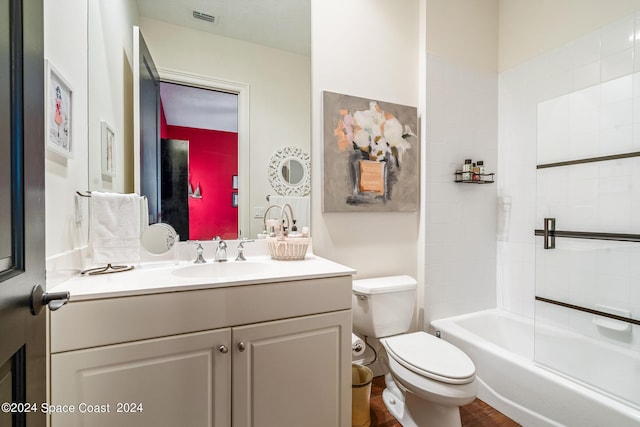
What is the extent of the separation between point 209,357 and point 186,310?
197 mm

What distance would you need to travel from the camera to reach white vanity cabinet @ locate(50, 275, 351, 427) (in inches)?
37.8

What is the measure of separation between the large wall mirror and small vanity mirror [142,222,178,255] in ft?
0.21

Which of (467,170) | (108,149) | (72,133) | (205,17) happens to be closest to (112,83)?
(108,149)

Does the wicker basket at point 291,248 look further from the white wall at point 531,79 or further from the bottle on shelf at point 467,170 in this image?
the white wall at point 531,79

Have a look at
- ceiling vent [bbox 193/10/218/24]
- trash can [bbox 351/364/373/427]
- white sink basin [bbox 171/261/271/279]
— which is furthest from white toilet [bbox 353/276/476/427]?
ceiling vent [bbox 193/10/218/24]

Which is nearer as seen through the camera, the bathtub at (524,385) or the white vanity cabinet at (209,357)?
the white vanity cabinet at (209,357)

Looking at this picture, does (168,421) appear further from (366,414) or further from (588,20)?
(588,20)

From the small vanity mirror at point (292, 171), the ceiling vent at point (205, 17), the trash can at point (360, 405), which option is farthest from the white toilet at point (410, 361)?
the ceiling vent at point (205, 17)

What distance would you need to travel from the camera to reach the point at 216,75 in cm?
164

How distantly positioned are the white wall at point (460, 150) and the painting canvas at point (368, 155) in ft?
0.52

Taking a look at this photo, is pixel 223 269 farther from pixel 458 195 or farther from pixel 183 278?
pixel 458 195

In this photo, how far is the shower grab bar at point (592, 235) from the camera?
168 centimetres

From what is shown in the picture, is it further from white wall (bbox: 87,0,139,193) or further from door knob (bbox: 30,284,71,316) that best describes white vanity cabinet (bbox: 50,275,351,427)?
white wall (bbox: 87,0,139,193)

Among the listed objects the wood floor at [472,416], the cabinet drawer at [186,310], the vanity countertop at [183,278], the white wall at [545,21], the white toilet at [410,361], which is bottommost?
the wood floor at [472,416]
